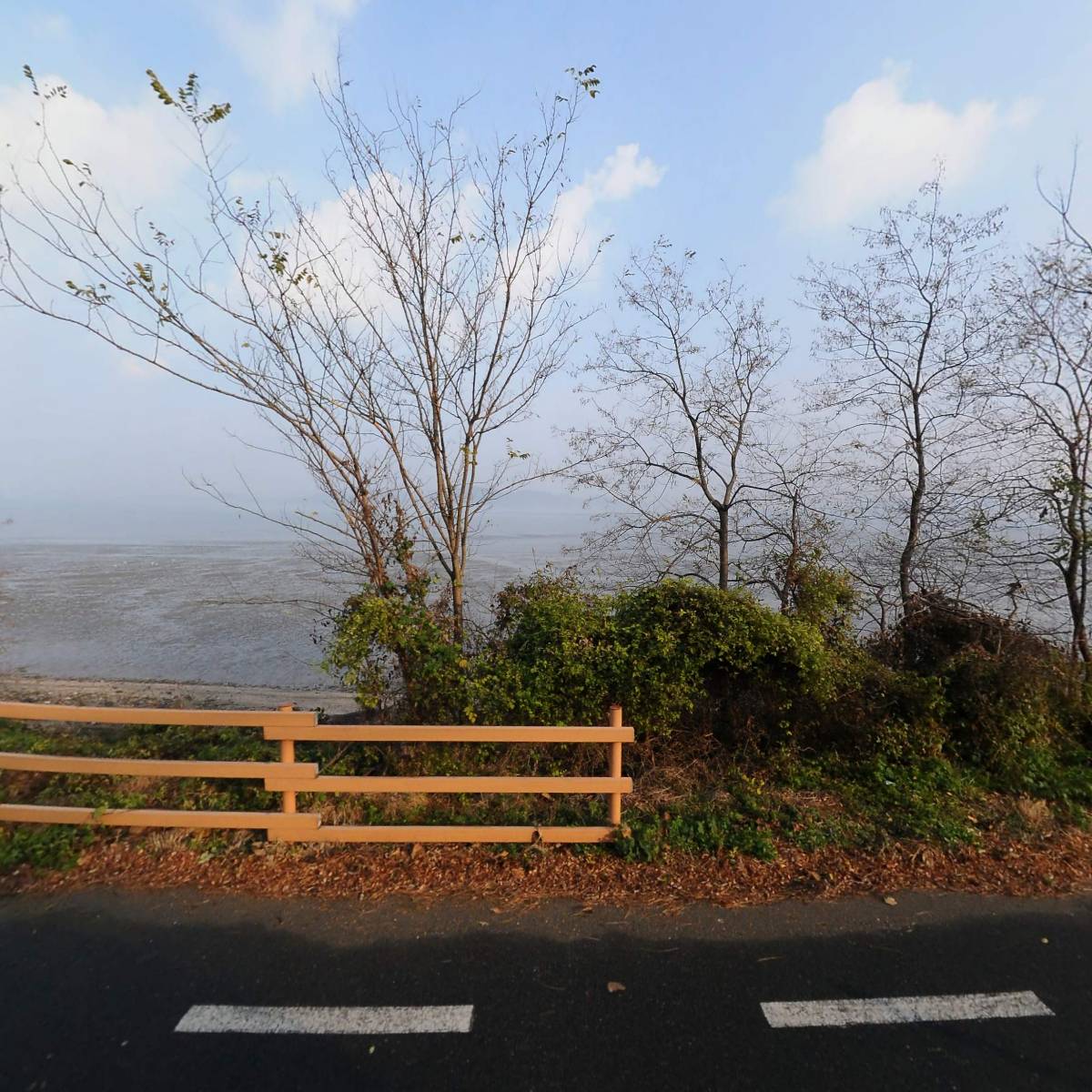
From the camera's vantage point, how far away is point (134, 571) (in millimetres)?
20438

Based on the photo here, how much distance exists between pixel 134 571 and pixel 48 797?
17992 millimetres

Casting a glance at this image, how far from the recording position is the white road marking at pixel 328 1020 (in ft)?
9.52

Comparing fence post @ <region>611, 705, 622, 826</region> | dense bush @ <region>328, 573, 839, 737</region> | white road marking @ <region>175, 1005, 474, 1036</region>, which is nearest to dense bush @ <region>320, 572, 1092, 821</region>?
dense bush @ <region>328, 573, 839, 737</region>

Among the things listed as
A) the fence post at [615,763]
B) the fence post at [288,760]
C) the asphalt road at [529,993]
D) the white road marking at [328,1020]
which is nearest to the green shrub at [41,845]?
the asphalt road at [529,993]

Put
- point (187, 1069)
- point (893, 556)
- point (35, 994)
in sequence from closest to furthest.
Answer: point (187, 1069) < point (35, 994) < point (893, 556)

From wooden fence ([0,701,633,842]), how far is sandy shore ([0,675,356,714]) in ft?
11.8

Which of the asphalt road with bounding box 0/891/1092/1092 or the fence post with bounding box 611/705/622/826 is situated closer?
the asphalt road with bounding box 0/891/1092/1092

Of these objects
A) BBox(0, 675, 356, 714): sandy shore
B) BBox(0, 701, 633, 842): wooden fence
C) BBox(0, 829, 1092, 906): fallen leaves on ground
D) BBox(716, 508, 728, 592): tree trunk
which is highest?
BBox(716, 508, 728, 592): tree trunk

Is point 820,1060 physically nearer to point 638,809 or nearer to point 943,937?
point 943,937

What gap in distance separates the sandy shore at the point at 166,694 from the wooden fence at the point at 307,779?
361cm

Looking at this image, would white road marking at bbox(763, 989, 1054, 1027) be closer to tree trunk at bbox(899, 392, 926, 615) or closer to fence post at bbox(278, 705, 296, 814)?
fence post at bbox(278, 705, 296, 814)

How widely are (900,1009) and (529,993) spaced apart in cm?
177

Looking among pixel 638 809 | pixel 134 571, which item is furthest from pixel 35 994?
pixel 134 571

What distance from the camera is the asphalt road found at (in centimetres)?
270
